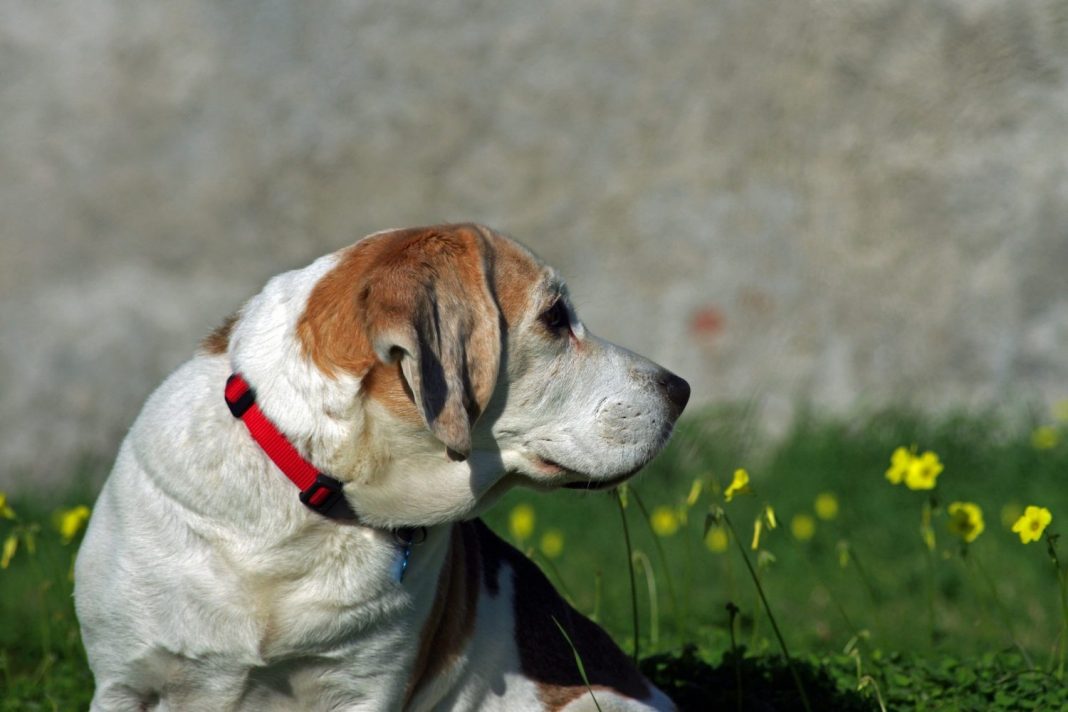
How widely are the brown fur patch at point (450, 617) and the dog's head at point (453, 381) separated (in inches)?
9.8

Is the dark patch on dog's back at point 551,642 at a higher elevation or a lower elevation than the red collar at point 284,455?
lower

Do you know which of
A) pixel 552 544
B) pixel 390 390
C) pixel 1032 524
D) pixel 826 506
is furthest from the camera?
pixel 826 506

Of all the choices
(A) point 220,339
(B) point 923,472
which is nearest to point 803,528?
(B) point 923,472

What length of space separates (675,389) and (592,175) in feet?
13.2

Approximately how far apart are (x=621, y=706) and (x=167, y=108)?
15.6 feet

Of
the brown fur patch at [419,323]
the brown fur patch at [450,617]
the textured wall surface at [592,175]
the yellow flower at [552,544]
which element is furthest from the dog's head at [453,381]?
the textured wall surface at [592,175]

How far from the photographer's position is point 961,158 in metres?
7.04

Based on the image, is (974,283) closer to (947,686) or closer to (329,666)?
(947,686)

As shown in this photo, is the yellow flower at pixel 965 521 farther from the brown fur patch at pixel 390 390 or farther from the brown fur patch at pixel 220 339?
the brown fur patch at pixel 220 339

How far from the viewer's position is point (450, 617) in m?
3.26

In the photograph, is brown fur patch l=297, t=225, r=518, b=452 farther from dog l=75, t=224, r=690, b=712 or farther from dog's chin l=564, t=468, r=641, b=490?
dog's chin l=564, t=468, r=641, b=490

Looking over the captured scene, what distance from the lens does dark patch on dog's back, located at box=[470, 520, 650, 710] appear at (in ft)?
11.2

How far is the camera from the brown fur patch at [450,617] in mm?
3160

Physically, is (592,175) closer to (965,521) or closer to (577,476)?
(965,521)
